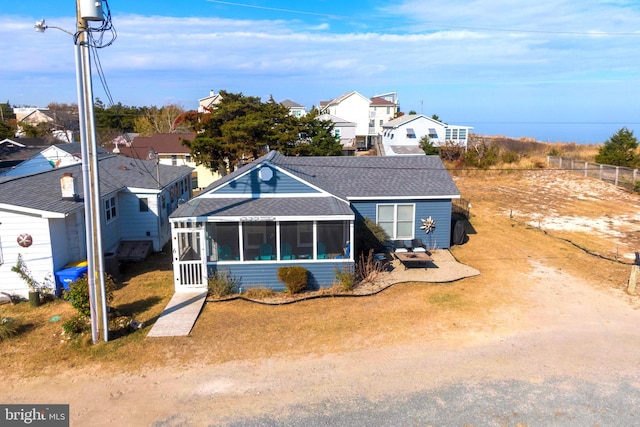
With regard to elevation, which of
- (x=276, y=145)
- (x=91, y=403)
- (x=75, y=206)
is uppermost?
(x=276, y=145)

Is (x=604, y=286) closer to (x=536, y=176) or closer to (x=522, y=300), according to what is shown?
(x=522, y=300)

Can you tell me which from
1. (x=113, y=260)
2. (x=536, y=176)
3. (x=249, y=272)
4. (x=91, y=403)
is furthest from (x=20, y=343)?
(x=536, y=176)

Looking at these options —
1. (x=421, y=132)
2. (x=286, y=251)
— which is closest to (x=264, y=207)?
Answer: (x=286, y=251)

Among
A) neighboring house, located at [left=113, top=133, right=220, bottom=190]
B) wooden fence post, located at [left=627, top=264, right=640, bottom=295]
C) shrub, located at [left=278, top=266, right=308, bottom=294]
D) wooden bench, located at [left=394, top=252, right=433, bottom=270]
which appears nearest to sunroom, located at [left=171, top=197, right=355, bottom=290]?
shrub, located at [left=278, top=266, right=308, bottom=294]

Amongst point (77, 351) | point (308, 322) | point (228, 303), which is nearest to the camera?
point (77, 351)

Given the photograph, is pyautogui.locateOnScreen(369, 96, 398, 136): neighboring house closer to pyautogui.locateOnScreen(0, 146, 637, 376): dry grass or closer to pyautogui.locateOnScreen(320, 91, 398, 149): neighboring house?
pyautogui.locateOnScreen(320, 91, 398, 149): neighboring house

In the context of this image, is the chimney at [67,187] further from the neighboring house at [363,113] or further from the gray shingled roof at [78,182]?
the neighboring house at [363,113]

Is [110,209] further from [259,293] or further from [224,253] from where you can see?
[259,293]
